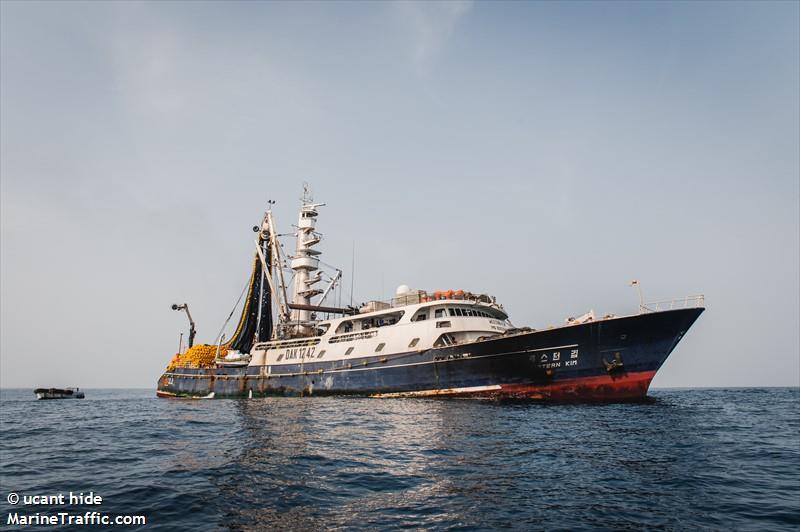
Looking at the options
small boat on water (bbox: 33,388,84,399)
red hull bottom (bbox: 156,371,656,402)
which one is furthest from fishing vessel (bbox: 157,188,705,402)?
small boat on water (bbox: 33,388,84,399)

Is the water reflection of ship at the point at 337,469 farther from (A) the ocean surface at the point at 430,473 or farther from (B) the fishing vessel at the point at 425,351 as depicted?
(B) the fishing vessel at the point at 425,351

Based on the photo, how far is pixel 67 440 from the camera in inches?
721

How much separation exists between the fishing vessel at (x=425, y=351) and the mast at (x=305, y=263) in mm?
124

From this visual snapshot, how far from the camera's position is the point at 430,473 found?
1154cm

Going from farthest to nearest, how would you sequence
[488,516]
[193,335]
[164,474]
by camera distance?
[193,335] < [164,474] < [488,516]

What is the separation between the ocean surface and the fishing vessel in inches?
291

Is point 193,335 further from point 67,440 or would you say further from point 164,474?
point 164,474

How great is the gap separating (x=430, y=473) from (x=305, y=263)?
4168 cm

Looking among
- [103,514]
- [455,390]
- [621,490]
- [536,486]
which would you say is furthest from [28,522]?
[455,390]

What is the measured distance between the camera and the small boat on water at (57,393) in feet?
200

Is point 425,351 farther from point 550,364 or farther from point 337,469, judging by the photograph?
point 337,469

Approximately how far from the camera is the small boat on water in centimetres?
6091

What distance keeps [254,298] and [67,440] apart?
125ft

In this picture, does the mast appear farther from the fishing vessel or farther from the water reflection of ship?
the water reflection of ship
